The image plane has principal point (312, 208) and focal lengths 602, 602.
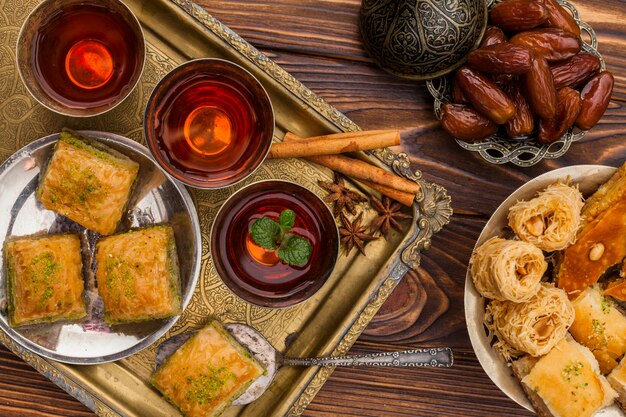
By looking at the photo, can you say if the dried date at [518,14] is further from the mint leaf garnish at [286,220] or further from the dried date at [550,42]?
the mint leaf garnish at [286,220]

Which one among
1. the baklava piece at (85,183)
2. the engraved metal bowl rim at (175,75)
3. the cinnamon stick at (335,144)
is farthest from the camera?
the cinnamon stick at (335,144)

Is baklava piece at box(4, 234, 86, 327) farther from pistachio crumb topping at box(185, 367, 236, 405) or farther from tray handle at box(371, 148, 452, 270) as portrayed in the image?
tray handle at box(371, 148, 452, 270)

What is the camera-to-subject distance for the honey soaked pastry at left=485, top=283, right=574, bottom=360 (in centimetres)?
200

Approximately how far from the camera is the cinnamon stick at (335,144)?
2.07 m

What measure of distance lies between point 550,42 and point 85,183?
1629 millimetres

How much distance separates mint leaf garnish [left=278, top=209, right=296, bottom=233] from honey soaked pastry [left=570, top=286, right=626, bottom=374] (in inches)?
41.1

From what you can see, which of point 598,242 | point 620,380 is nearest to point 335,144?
point 598,242

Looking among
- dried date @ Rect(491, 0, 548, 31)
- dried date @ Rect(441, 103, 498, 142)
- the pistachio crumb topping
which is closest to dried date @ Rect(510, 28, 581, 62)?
dried date @ Rect(491, 0, 548, 31)

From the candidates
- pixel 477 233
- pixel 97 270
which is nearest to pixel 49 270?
pixel 97 270

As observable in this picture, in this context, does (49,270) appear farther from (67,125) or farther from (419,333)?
(419,333)

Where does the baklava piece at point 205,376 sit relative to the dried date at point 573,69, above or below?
below

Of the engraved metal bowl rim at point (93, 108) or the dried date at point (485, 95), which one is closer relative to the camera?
the engraved metal bowl rim at point (93, 108)

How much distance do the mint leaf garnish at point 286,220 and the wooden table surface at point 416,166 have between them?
20.3 inches

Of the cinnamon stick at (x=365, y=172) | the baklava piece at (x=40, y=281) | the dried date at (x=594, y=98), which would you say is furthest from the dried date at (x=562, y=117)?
the baklava piece at (x=40, y=281)
